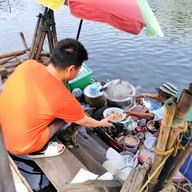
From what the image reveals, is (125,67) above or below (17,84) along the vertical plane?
below

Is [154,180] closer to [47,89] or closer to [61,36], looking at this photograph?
[47,89]

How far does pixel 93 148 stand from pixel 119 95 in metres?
1.59

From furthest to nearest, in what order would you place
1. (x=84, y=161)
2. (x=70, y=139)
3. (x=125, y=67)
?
(x=125, y=67), (x=70, y=139), (x=84, y=161)

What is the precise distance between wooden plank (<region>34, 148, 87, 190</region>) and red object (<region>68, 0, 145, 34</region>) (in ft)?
6.70

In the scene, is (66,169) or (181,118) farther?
(66,169)

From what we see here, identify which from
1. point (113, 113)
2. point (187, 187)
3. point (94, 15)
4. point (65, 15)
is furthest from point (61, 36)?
point (187, 187)

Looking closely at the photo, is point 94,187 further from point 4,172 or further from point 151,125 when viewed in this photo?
point 151,125

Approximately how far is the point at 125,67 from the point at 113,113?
6268mm

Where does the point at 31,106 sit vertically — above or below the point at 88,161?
above

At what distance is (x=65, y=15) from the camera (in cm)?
1828

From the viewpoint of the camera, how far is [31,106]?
2.76m

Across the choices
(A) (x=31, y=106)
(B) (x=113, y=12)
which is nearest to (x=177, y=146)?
(A) (x=31, y=106)

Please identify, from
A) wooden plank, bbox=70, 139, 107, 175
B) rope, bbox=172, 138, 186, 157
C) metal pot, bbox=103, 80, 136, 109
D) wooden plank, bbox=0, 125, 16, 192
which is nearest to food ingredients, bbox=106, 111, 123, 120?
metal pot, bbox=103, 80, 136, 109

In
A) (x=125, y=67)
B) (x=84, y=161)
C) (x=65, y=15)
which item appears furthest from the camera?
(x=65, y=15)
